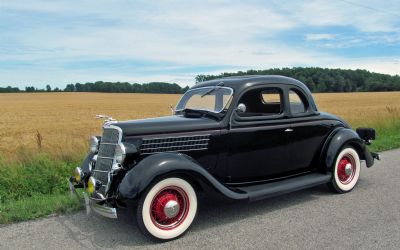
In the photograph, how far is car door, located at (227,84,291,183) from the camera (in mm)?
5121

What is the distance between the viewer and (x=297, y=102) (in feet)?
19.5

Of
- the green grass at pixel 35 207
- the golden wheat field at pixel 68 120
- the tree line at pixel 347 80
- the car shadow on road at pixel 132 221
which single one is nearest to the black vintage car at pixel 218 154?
the car shadow on road at pixel 132 221

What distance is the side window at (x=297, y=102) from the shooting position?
5.82m

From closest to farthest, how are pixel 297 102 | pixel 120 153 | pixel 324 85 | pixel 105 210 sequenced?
pixel 105 210, pixel 120 153, pixel 297 102, pixel 324 85

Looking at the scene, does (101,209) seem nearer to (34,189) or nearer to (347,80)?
(34,189)

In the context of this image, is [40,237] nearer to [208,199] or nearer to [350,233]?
[208,199]

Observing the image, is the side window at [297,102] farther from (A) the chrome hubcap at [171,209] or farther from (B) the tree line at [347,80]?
(B) the tree line at [347,80]

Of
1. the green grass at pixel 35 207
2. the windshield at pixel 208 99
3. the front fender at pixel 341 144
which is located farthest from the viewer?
the front fender at pixel 341 144

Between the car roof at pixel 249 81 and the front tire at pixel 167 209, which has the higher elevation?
the car roof at pixel 249 81

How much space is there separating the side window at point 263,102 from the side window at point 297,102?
0.18 meters

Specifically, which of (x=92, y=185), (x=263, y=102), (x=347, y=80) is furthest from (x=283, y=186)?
(x=347, y=80)

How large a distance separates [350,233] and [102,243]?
8.61 ft

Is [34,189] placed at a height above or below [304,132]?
below

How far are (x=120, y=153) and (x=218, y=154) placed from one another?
122cm
